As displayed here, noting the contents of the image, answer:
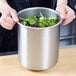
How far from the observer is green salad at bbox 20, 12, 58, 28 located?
2.40 ft

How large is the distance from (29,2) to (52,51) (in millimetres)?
382

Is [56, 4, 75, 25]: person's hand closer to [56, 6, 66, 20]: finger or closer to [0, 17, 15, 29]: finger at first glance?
[56, 6, 66, 20]: finger

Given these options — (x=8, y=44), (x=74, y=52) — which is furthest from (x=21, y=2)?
(x=74, y=52)

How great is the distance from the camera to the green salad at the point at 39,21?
0.73 metres

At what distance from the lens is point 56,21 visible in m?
0.76

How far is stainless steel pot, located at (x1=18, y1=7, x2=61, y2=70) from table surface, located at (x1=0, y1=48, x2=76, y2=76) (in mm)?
42

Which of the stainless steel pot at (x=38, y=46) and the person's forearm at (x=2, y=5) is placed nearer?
the stainless steel pot at (x=38, y=46)

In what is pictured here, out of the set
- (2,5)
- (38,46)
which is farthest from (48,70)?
(2,5)

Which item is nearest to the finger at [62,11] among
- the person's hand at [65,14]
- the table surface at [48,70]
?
the person's hand at [65,14]

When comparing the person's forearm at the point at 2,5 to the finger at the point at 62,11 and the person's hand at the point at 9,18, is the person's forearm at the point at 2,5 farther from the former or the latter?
the finger at the point at 62,11

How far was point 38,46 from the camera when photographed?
0.72 m

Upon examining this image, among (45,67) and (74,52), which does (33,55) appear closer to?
(45,67)

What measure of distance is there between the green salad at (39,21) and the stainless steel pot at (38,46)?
22 millimetres

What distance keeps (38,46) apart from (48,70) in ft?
0.43
